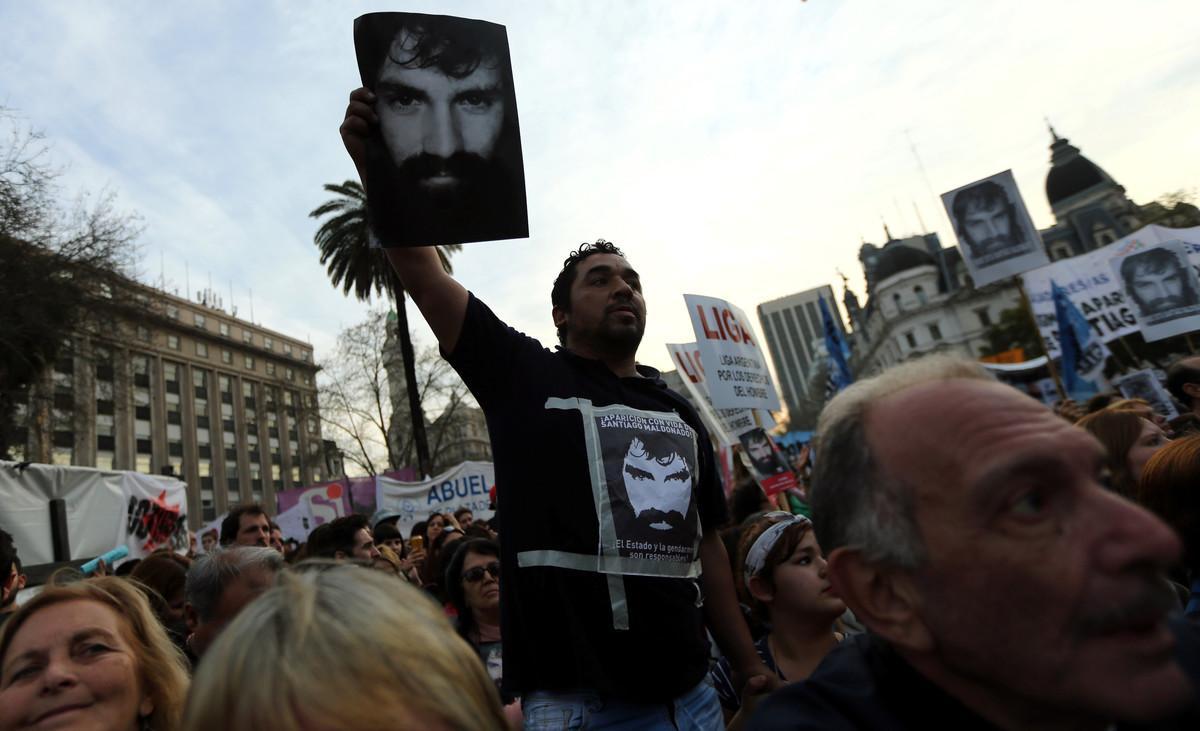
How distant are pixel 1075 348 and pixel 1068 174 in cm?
6406

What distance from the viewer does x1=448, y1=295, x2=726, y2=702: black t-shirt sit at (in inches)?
76.1

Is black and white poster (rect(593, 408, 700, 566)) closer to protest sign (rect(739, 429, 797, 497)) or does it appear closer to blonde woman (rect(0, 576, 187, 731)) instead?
blonde woman (rect(0, 576, 187, 731))

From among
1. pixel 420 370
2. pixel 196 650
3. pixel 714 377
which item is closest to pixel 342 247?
pixel 420 370

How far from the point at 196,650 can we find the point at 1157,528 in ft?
11.6

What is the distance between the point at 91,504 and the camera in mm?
8031

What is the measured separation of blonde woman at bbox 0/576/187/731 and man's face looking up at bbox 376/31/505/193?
152 centimetres

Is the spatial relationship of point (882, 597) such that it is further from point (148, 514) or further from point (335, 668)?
point (148, 514)

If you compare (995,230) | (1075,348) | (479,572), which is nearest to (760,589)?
(479,572)

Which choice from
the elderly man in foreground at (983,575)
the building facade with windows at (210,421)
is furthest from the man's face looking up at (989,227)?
the building facade with windows at (210,421)

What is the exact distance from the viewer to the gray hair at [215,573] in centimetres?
304

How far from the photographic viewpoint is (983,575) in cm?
102

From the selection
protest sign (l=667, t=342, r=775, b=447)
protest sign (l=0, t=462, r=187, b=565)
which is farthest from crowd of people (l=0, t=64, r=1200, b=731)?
protest sign (l=0, t=462, r=187, b=565)

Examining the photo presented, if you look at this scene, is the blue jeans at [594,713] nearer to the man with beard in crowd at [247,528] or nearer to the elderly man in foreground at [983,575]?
the elderly man in foreground at [983,575]

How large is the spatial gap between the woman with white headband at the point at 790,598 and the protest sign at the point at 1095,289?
29.6 feet
